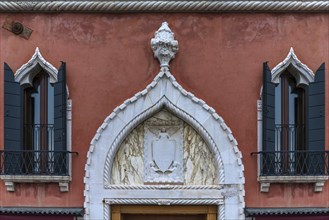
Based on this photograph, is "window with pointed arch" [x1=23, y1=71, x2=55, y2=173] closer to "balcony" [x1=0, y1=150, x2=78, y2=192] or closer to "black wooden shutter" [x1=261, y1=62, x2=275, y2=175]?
"balcony" [x1=0, y1=150, x2=78, y2=192]

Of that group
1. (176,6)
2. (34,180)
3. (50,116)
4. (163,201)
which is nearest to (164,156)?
(163,201)

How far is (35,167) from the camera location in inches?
328

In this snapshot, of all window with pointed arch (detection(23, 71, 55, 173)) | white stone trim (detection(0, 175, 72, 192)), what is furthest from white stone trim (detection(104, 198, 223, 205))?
window with pointed arch (detection(23, 71, 55, 173))

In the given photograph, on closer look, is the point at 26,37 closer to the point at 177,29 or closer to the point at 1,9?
the point at 1,9

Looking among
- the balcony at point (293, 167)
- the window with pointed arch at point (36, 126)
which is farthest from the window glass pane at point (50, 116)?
the balcony at point (293, 167)

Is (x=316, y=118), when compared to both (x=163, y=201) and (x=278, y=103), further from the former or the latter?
(x=163, y=201)

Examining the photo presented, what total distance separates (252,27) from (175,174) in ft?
6.95

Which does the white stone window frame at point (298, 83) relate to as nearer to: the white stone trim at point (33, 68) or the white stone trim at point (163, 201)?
the white stone trim at point (163, 201)

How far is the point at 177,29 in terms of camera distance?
845cm

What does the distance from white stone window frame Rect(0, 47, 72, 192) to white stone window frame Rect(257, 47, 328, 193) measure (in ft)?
7.88

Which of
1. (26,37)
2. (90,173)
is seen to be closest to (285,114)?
(90,173)

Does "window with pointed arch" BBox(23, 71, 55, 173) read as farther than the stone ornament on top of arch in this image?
Yes

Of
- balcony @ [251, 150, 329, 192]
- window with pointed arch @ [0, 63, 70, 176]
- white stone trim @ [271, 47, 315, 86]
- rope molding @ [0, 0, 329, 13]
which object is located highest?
rope molding @ [0, 0, 329, 13]

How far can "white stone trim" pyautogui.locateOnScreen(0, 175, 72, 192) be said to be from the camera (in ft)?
27.0
